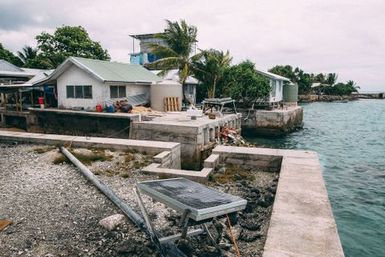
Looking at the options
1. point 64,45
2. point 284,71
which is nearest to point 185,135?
point 64,45

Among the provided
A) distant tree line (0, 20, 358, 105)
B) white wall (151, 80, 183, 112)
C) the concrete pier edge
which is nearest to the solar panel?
the concrete pier edge

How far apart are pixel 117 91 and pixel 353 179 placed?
17309mm

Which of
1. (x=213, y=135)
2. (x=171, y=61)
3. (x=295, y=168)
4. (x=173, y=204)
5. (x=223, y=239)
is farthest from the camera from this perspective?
(x=171, y=61)

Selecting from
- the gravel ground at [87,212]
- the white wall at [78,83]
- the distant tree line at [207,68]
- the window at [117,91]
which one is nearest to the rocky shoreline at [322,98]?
the distant tree line at [207,68]

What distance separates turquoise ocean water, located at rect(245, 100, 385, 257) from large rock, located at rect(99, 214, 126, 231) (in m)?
6.50

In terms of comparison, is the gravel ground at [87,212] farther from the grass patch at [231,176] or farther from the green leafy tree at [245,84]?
the green leafy tree at [245,84]

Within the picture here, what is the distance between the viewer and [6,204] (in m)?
7.73

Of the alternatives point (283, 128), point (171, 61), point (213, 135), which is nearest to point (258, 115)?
point (283, 128)

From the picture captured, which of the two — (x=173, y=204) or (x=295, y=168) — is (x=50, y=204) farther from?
(x=295, y=168)

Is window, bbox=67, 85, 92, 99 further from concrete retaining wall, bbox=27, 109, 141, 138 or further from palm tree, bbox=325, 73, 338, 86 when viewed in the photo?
palm tree, bbox=325, 73, 338, 86

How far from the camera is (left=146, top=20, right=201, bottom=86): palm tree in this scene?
29.5m

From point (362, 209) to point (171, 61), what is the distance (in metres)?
21.4

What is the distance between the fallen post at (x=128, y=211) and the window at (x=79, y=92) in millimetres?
11930

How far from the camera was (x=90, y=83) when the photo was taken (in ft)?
75.6
